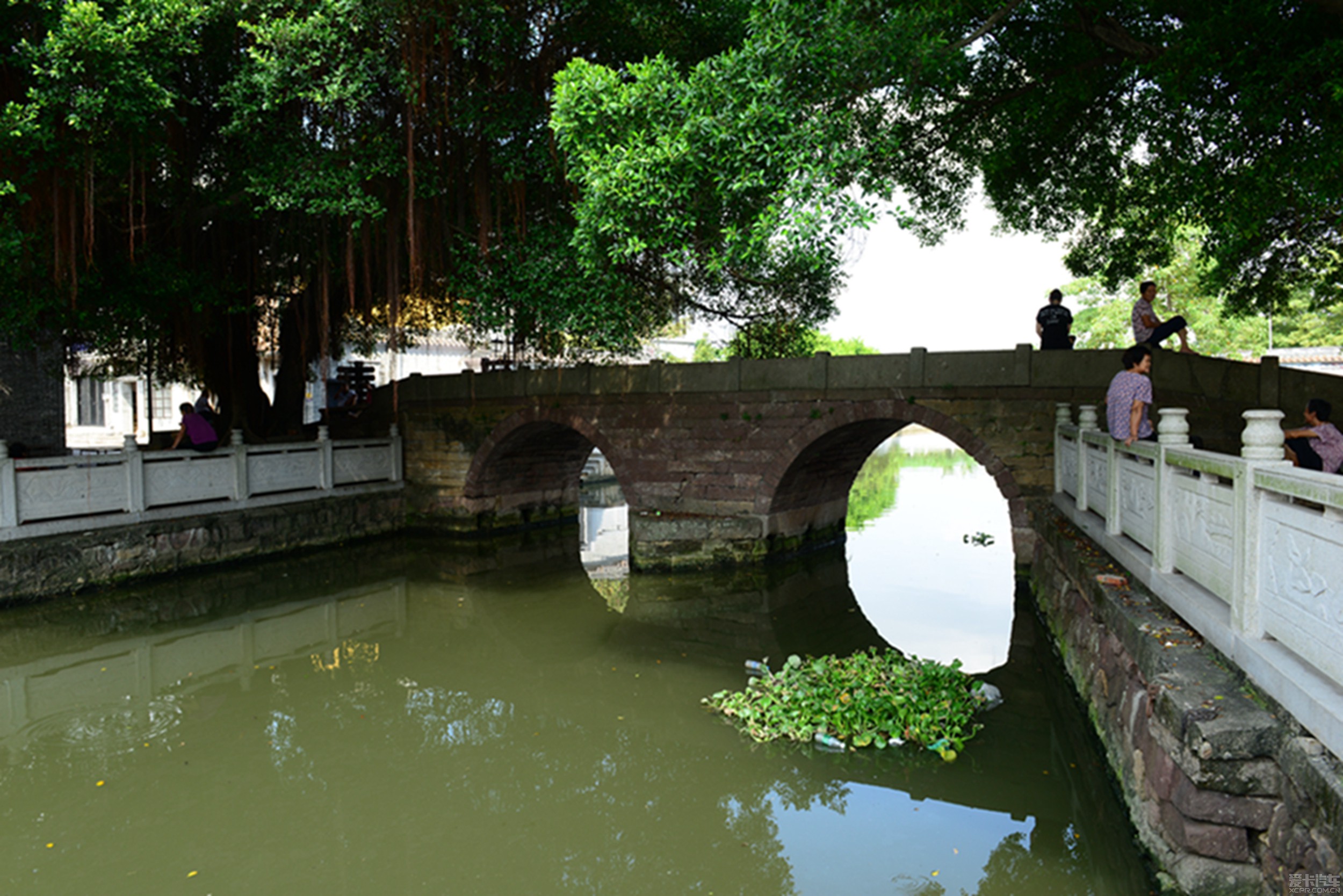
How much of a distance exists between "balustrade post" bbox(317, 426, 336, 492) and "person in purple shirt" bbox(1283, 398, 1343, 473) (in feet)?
36.3

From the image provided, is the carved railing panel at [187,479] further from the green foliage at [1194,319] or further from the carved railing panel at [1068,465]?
the green foliage at [1194,319]

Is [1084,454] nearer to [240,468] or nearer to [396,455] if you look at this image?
[240,468]

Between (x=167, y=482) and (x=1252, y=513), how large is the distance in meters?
10.5

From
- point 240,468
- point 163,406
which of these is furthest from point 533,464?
point 163,406

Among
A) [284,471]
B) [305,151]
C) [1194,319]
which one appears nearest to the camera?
[305,151]

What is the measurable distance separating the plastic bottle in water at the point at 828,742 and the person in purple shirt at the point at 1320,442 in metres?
3.17

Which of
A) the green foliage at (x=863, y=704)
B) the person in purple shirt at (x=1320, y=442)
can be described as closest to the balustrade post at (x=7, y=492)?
the green foliage at (x=863, y=704)

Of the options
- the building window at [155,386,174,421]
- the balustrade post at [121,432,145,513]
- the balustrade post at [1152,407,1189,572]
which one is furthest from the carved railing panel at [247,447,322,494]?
the building window at [155,386,174,421]

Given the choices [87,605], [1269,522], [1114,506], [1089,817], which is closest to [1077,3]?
[1114,506]

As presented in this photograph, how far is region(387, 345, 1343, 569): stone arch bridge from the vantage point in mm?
8961

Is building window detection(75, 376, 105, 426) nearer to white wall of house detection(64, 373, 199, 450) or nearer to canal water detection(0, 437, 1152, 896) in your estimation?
white wall of house detection(64, 373, 199, 450)

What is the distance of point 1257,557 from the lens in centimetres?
294

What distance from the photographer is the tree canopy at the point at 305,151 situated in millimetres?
7156

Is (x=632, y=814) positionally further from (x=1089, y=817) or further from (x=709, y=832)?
(x=1089, y=817)
